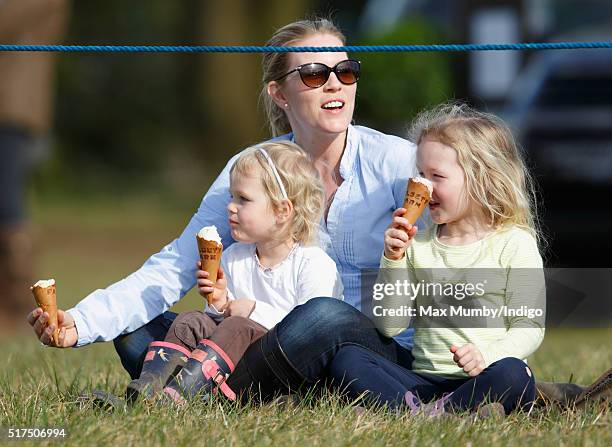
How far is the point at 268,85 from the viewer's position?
13.9ft

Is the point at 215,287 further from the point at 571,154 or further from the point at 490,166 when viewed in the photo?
the point at 571,154

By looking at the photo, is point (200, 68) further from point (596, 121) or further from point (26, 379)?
point (26, 379)

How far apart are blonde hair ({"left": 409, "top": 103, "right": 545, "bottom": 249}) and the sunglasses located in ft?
1.17

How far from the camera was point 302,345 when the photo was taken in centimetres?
354

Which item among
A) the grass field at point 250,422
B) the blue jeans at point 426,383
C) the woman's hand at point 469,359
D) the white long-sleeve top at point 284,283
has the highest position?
the white long-sleeve top at point 284,283

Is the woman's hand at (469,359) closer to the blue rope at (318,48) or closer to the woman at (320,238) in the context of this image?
the woman at (320,238)

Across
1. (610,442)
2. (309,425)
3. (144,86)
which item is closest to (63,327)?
(309,425)

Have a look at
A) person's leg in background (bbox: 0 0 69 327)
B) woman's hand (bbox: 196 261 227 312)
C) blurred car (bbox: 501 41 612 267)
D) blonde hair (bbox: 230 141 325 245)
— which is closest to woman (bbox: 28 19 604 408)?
blonde hair (bbox: 230 141 325 245)

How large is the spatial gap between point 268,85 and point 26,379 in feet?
4.68

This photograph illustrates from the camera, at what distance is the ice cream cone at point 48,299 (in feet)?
11.6

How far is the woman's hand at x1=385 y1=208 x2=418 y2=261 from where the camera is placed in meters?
3.53

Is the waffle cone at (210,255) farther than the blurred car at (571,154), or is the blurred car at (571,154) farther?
the blurred car at (571,154)

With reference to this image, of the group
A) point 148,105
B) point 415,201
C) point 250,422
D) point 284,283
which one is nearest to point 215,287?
point 284,283

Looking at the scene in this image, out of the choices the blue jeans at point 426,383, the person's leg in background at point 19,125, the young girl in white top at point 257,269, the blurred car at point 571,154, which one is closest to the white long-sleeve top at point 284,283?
the young girl in white top at point 257,269
